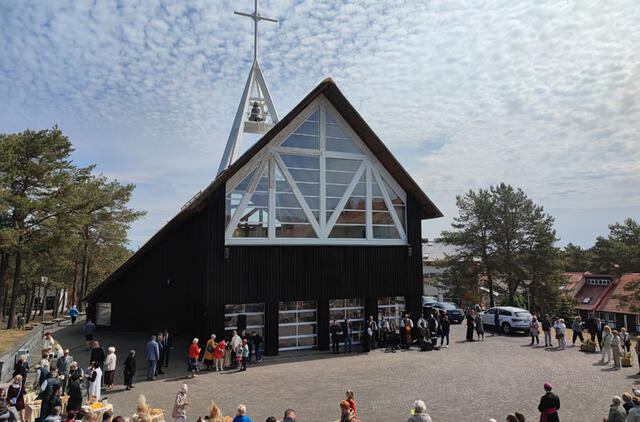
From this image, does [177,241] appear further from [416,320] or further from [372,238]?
[416,320]

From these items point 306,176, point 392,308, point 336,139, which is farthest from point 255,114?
point 392,308

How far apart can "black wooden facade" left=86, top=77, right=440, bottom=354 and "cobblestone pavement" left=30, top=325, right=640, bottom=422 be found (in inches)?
101

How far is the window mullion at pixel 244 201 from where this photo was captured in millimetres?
17594

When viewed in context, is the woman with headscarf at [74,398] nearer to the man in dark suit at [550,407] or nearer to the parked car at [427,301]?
the man in dark suit at [550,407]

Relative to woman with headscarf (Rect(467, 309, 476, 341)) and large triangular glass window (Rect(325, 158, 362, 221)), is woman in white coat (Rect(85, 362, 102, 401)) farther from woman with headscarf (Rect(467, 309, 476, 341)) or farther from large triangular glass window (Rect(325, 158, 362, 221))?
woman with headscarf (Rect(467, 309, 476, 341))

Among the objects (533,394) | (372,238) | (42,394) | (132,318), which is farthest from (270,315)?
(132,318)

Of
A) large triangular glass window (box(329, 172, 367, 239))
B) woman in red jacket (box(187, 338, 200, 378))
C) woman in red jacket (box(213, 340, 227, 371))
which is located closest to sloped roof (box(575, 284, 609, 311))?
large triangular glass window (box(329, 172, 367, 239))

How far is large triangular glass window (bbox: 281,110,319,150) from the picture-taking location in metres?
19.0

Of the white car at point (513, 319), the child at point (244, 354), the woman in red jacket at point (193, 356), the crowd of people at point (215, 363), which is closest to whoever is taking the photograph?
the crowd of people at point (215, 363)

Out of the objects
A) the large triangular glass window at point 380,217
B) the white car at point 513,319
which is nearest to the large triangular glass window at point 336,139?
the large triangular glass window at point 380,217

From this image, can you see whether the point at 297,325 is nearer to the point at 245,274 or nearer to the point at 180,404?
the point at 245,274

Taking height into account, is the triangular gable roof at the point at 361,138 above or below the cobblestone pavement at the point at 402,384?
above

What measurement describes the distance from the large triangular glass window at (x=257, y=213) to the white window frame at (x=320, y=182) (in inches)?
5.9

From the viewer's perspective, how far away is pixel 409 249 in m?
20.6
